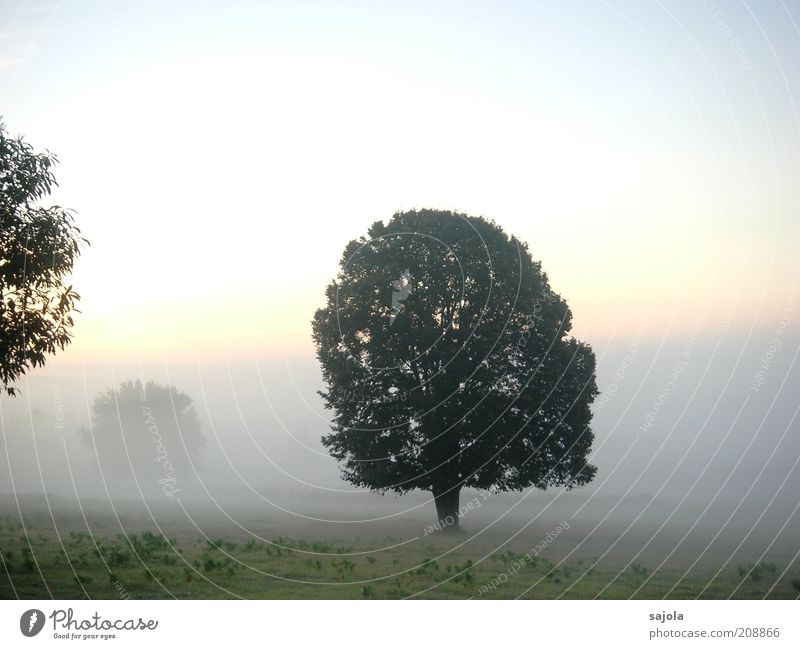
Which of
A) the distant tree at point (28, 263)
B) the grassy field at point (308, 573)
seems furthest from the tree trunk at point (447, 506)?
the distant tree at point (28, 263)

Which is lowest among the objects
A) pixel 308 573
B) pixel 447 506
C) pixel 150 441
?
pixel 308 573

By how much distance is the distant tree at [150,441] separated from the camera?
43.3 meters

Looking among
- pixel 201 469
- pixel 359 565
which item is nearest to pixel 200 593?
pixel 359 565

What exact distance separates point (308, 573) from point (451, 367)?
Result: 381 inches

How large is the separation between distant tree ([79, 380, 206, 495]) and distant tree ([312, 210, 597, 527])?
53.9ft

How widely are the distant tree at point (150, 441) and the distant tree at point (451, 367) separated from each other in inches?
646

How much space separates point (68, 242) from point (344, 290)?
1110 centimetres

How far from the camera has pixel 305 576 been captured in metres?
17.8

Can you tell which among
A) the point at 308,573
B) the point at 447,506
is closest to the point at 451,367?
the point at 447,506

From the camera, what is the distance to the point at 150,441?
54906mm

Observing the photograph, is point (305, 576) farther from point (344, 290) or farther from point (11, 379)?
point (344, 290)

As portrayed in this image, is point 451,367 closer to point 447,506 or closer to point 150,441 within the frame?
point 447,506

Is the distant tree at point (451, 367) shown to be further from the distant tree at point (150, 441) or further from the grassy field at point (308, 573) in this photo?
the distant tree at point (150, 441)

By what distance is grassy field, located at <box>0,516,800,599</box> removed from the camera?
16.4 m
